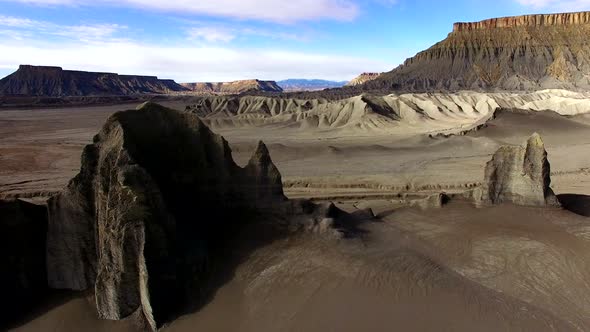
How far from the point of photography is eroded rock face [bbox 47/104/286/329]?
30.9ft

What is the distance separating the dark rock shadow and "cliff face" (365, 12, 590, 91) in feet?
316

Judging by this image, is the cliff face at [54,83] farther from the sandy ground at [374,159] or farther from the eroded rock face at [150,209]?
the eroded rock face at [150,209]

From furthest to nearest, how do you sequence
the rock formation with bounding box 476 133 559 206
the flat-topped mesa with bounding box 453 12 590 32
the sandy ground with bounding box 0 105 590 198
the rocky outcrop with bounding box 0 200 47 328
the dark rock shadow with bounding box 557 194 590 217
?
1. the flat-topped mesa with bounding box 453 12 590 32
2. the sandy ground with bounding box 0 105 590 198
3. the dark rock shadow with bounding box 557 194 590 217
4. the rock formation with bounding box 476 133 559 206
5. the rocky outcrop with bounding box 0 200 47 328

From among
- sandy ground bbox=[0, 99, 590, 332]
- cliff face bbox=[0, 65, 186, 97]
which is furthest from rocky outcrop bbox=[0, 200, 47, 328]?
cliff face bbox=[0, 65, 186, 97]

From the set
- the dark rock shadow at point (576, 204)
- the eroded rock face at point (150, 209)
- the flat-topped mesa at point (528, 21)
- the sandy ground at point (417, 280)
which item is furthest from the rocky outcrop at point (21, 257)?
the flat-topped mesa at point (528, 21)

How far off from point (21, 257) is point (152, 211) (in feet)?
12.9

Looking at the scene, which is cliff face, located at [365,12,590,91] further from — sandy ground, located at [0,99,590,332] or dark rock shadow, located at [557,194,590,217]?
sandy ground, located at [0,99,590,332]

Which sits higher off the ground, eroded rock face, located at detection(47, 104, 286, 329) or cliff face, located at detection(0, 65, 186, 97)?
cliff face, located at detection(0, 65, 186, 97)

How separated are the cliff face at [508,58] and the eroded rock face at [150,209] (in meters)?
105

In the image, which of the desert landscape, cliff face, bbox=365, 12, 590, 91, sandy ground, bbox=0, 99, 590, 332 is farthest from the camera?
cliff face, bbox=365, 12, 590, 91

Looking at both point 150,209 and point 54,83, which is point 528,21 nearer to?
point 150,209

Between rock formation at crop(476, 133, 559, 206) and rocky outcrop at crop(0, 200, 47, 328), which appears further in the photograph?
rock formation at crop(476, 133, 559, 206)

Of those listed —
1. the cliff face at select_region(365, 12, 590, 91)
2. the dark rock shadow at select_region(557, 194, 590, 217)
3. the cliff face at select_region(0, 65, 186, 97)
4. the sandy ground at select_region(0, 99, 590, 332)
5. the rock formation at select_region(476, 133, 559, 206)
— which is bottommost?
the sandy ground at select_region(0, 99, 590, 332)

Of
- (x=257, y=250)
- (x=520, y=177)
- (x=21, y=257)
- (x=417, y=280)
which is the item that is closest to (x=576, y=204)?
(x=520, y=177)
